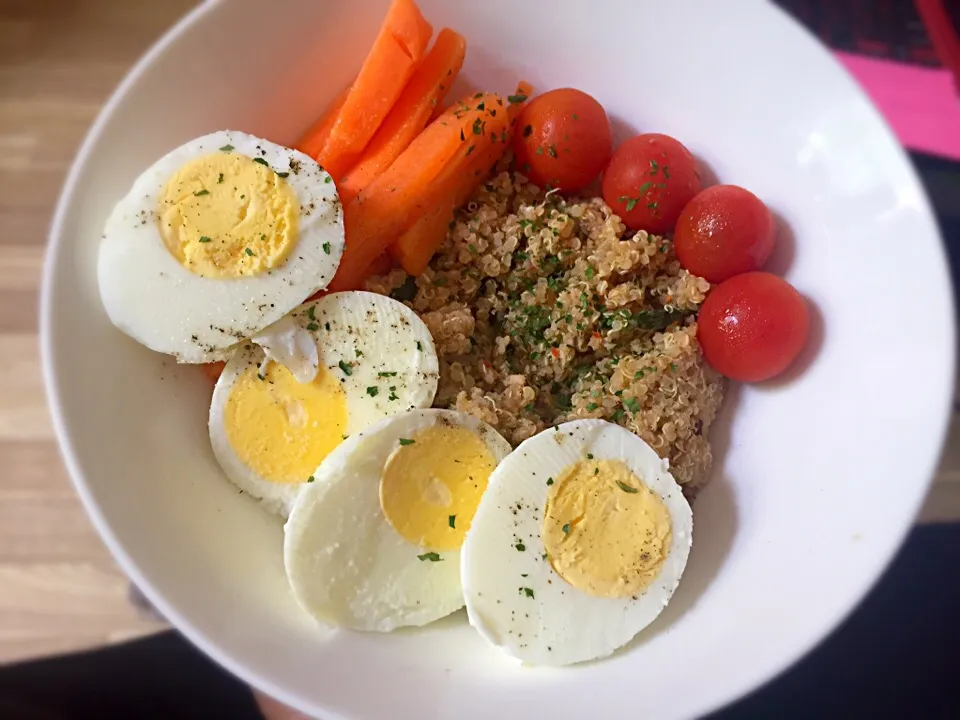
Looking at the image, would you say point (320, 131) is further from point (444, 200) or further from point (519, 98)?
point (519, 98)

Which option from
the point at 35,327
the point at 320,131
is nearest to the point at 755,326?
the point at 320,131

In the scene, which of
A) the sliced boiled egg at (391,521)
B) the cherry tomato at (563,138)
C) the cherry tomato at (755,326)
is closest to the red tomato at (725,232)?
the cherry tomato at (755,326)

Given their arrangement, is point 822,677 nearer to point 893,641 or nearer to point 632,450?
point 893,641

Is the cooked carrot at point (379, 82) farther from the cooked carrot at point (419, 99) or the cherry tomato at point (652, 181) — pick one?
the cherry tomato at point (652, 181)

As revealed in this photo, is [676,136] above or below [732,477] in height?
above

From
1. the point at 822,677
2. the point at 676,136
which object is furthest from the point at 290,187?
the point at 822,677

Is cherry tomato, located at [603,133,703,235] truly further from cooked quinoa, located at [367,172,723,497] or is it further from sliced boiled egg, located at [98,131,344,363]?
sliced boiled egg, located at [98,131,344,363]
